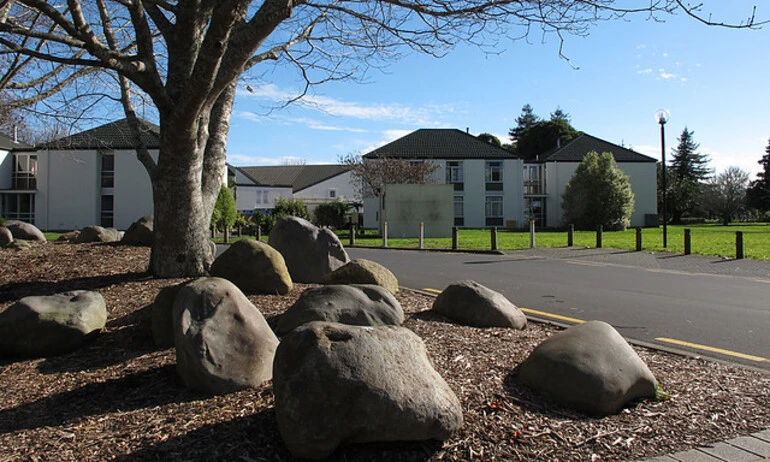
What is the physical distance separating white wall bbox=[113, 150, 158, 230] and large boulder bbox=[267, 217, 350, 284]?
3950cm

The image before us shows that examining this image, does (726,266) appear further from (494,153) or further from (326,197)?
(326,197)

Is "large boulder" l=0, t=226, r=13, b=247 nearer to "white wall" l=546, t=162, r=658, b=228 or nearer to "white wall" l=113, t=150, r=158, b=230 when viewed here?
A: "white wall" l=113, t=150, r=158, b=230

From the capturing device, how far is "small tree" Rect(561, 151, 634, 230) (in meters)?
43.6

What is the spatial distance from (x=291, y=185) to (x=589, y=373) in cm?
7030

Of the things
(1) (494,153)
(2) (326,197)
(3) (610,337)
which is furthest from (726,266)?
(2) (326,197)

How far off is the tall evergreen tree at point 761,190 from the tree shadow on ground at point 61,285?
71.2m

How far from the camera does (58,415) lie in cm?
397

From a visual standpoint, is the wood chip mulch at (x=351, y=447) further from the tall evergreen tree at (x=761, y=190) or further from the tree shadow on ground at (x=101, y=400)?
the tall evergreen tree at (x=761, y=190)

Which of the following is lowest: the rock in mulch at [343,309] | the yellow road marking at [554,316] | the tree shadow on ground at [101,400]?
the tree shadow on ground at [101,400]

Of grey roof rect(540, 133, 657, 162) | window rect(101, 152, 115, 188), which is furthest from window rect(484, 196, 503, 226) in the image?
window rect(101, 152, 115, 188)

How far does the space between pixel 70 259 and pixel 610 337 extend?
27.7 feet

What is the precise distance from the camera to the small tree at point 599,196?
4356 cm

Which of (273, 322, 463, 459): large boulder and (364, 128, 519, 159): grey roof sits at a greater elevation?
(364, 128, 519, 159): grey roof

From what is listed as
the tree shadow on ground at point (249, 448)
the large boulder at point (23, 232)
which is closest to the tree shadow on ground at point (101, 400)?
the tree shadow on ground at point (249, 448)
